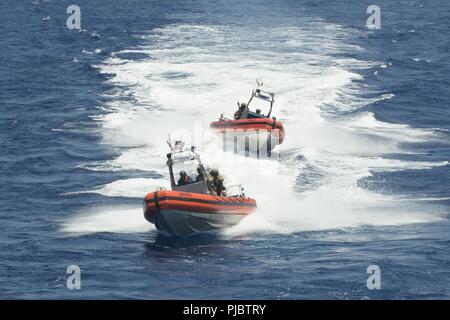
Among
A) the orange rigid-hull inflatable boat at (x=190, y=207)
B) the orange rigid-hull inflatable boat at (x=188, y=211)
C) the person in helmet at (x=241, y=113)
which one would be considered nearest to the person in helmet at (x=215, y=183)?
the orange rigid-hull inflatable boat at (x=190, y=207)

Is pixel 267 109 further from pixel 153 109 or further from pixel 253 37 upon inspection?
pixel 253 37

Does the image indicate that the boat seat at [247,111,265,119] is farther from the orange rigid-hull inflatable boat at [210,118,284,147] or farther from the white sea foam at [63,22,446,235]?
the white sea foam at [63,22,446,235]

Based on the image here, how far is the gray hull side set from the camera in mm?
45906

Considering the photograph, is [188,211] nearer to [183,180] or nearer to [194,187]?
[194,187]

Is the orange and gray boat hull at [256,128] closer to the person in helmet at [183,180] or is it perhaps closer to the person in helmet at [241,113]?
the person in helmet at [241,113]

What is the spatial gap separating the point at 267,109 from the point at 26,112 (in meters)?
14.3

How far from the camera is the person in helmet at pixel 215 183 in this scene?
4788cm

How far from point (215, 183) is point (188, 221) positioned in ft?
8.16

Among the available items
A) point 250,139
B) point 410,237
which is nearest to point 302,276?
point 410,237

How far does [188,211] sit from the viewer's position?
1817 inches

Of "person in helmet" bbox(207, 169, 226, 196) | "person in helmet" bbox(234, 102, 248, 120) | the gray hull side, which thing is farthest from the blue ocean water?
"person in helmet" bbox(234, 102, 248, 120)

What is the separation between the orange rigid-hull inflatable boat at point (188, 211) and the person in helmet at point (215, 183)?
0.56 m

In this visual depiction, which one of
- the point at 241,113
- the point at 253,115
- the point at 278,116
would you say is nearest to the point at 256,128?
the point at 253,115

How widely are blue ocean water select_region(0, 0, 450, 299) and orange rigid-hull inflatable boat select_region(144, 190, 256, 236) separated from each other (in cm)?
59
